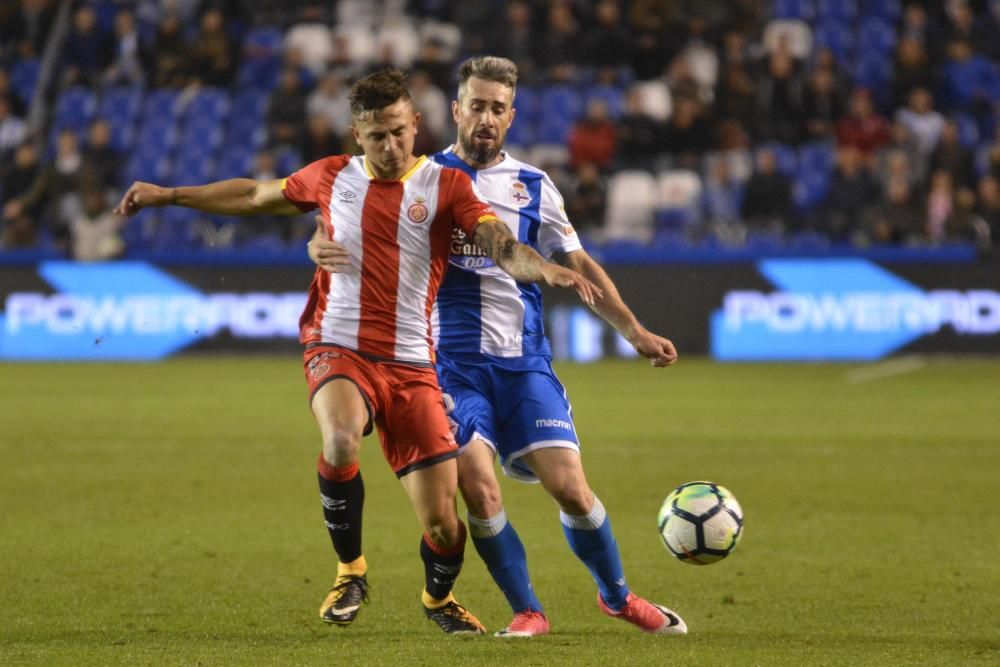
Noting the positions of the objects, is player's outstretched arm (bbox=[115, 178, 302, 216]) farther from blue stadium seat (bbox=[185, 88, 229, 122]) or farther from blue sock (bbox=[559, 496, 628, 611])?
blue stadium seat (bbox=[185, 88, 229, 122])

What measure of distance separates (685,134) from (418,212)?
14.2m

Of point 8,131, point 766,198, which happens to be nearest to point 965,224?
point 766,198

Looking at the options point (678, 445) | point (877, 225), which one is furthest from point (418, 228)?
point (877, 225)

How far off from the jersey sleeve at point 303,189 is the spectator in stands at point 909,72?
1566cm

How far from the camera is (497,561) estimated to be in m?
5.75

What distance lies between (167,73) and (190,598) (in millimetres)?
15935

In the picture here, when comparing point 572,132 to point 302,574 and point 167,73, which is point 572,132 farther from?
point 302,574

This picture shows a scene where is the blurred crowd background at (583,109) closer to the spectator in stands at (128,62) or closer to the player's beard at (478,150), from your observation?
the spectator in stands at (128,62)

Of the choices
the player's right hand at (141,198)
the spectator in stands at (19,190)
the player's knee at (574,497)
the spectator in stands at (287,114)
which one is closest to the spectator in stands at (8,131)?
the spectator in stands at (19,190)

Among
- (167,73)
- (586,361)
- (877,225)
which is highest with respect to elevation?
(167,73)

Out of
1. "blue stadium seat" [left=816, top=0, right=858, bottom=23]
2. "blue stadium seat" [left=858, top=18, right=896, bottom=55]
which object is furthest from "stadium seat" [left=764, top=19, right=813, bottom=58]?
"blue stadium seat" [left=858, top=18, right=896, bottom=55]

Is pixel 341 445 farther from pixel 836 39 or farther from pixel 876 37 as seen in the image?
pixel 876 37

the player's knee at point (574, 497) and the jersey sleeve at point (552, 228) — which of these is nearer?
the player's knee at point (574, 497)

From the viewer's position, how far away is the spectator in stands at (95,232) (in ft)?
58.8
